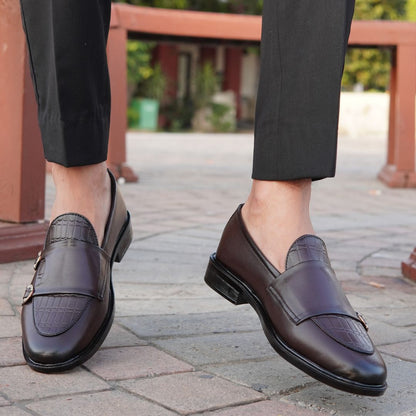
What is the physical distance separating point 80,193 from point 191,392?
0.42 meters

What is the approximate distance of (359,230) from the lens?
10.5ft

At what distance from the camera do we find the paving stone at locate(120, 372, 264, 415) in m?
1.16

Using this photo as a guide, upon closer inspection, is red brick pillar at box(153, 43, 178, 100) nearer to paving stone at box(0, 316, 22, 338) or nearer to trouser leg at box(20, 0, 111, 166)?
paving stone at box(0, 316, 22, 338)

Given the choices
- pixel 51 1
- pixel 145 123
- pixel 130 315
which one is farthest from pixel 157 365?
pixel 145 123

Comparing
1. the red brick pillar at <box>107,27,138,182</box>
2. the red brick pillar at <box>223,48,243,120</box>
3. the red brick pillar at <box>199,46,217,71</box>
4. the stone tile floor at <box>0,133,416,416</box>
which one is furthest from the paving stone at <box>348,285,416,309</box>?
the red brick pillar at <box>223,48,243,120</box>

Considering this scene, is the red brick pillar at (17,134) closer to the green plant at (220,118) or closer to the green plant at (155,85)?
the green plant at (220,118)

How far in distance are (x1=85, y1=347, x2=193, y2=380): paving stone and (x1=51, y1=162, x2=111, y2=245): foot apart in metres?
0.20

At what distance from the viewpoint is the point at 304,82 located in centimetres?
130

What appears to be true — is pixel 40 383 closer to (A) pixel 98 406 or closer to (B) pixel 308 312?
(A) pixel 98 406

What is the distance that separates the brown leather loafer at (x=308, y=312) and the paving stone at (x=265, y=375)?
0.06 metres

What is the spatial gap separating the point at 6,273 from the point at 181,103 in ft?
54.4

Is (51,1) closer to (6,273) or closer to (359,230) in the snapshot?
(6,273)

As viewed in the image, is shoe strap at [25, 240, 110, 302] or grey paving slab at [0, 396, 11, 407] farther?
shoe strap at [25, 240, 110, 302]

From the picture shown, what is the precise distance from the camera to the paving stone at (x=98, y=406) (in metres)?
1.11
